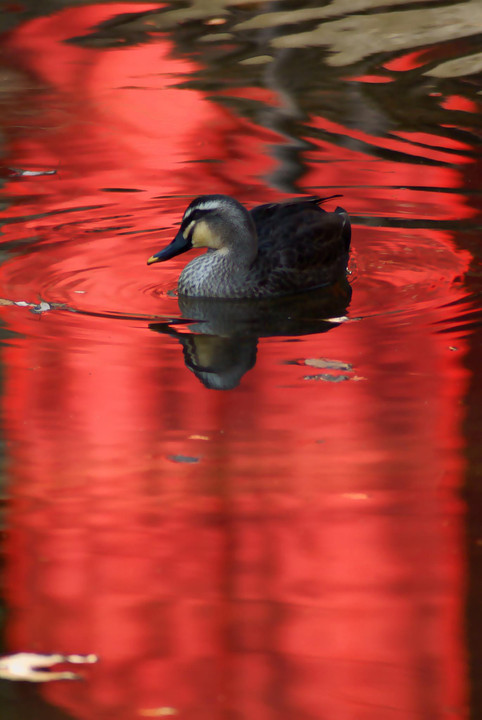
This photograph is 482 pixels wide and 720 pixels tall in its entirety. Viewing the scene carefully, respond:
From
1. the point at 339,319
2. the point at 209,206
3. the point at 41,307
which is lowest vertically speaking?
the point at 339,319

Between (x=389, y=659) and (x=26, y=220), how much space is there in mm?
5502

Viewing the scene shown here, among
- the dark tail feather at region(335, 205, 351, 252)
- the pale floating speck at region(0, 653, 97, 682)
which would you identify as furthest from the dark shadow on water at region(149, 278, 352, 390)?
the pale floating speck at region(0, 653, 97, 682)

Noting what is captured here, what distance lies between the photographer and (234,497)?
500 centimetres

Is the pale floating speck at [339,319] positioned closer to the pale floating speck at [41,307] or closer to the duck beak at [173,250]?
the duck beak at [173,250]

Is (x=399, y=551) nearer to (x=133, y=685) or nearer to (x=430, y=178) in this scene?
(x=133, y=685)

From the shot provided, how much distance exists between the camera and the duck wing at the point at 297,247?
7.64m

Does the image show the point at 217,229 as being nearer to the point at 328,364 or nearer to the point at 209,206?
the point at 209,206

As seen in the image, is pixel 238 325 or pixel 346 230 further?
pixel 346 230

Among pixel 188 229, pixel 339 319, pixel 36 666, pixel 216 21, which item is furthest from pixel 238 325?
pixel 216 21

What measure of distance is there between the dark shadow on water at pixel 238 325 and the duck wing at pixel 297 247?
10 cm

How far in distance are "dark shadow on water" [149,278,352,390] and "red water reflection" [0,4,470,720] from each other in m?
0.10

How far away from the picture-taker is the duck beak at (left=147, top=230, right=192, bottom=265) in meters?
7.49

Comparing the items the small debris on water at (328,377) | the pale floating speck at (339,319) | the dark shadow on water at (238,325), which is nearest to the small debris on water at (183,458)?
the dark shadow on water at (238,325)

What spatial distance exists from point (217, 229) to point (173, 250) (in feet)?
0.96
